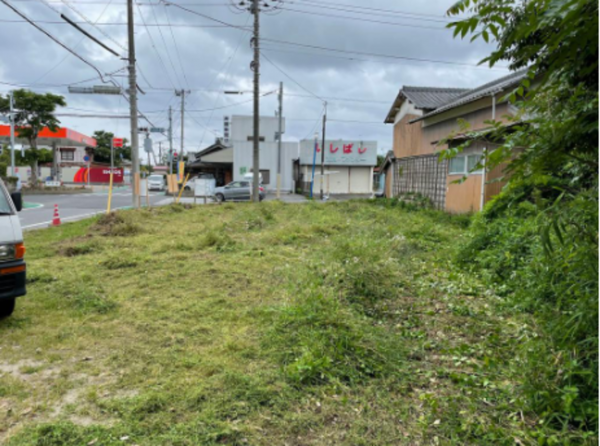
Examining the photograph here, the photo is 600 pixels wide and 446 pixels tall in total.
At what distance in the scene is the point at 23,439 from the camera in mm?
2436

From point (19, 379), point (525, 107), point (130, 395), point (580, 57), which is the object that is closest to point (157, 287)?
point (19, 379)

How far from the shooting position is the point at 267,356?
3.49 meters

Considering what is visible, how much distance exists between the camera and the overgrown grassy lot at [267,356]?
8.30 feet

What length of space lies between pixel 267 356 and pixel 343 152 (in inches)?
1335

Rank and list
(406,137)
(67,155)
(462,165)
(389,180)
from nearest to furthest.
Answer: (462,165)
(406,137)
(389,180)
(67,155)

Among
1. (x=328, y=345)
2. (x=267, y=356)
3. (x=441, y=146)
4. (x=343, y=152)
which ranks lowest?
(x=267, y=356)

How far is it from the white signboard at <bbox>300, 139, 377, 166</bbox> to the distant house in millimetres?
14185

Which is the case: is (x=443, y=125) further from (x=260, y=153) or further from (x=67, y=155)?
(x=67, y=155)

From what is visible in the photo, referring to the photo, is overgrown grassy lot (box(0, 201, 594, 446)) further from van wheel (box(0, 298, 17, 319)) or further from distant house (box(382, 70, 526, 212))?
distant house (box(382, 70, 526, 212))

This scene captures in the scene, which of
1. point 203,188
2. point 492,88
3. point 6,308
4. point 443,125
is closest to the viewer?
point 6,308

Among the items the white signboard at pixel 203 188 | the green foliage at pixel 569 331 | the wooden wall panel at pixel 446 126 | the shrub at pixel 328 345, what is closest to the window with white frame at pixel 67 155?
the white signboard at pixel 203 188

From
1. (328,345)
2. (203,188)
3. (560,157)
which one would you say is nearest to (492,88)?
(328,345)

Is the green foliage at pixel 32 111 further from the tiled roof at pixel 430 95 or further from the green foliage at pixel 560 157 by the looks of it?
the green foliage at pixel 560 157

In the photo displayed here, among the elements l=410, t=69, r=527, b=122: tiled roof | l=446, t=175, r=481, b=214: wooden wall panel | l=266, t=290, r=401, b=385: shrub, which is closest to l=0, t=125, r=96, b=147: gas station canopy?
l=410, t=69, r=527, b=122: tiled roof
